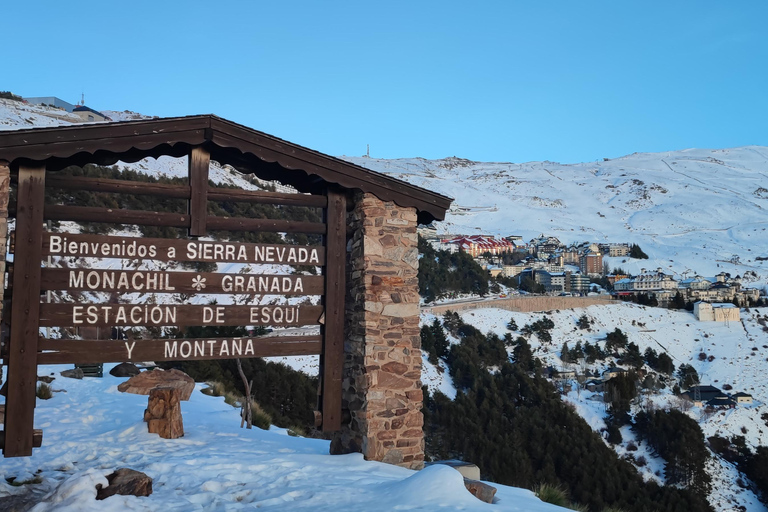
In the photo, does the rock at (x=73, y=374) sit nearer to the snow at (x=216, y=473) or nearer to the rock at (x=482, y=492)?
the snow at (x=216, y=473)

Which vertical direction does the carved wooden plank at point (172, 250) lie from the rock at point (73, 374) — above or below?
above

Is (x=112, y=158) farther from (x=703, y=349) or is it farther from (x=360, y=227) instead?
(x=703, y=349)

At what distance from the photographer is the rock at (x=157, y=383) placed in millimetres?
11344

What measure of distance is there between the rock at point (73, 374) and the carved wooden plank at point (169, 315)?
23.8 ft

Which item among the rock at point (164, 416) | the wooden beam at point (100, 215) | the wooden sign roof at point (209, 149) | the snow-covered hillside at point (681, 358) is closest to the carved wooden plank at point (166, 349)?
the wooden beam at point (100, 215)

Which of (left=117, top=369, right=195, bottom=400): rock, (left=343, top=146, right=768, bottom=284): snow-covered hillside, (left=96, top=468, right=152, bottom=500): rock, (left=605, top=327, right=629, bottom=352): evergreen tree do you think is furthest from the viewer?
(left=343, top=146, right=768, bottom=284): snow-covered hillside

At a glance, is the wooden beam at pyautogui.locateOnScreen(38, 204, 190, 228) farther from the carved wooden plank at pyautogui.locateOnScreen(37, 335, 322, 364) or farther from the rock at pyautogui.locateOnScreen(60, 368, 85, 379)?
the rock at pyautogui.locateOnScreen(60, 368, 85, 379)

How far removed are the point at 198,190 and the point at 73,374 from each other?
26.0ft

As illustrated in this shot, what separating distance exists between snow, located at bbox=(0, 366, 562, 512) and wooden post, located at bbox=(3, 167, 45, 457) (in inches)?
17.5

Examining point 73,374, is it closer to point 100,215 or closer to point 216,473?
point 100,215

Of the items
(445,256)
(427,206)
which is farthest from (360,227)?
(445,256)

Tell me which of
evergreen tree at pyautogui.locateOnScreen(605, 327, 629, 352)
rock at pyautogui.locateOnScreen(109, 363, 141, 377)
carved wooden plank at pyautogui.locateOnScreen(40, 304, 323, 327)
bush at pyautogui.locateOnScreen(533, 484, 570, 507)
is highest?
carved wooden plank at pyautogui.locateOnScreen(40, 304, 323, 327)

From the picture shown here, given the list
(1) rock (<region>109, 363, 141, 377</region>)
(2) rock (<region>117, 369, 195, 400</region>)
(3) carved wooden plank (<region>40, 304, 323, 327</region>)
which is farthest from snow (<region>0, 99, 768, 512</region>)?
(3) carved wooden plank (<region>40, 304, 323, 327</region>)

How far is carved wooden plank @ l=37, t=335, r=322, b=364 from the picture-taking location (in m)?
5.68
